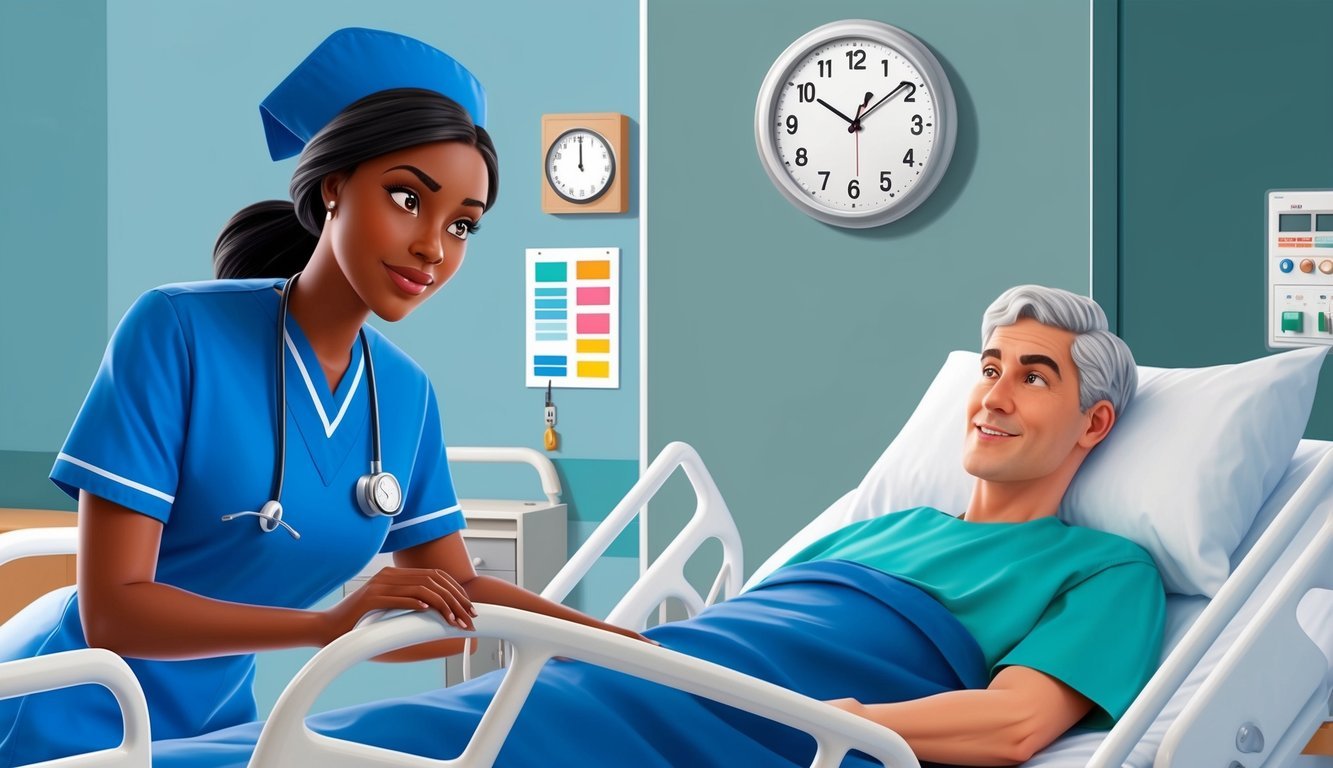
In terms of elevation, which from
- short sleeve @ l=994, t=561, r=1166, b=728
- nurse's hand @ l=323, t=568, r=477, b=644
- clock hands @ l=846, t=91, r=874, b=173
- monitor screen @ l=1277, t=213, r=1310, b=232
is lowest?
short sleeve @ l=994, t=561, r=1166, b=728

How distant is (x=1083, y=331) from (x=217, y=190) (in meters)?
3.16

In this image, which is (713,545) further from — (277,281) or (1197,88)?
(277,281)

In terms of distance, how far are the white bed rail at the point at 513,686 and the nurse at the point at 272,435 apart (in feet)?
0.24

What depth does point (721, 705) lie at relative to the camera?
1.73 m

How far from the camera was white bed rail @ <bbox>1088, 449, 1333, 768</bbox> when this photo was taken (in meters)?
1.59

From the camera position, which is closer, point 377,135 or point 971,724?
point 377,135

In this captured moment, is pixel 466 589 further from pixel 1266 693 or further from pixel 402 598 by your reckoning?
pixel 1266 693

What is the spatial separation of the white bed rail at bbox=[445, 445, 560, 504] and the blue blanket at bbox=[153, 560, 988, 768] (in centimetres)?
182

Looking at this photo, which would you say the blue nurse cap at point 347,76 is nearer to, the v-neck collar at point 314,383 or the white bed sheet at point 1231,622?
the v-neck collar at point 314,383

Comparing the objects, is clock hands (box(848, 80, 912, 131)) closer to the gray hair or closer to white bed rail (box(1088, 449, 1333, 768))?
the gray hair

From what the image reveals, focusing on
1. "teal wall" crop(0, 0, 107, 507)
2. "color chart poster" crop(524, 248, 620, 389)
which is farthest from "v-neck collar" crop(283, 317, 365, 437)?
"teal wall" crop(0, 0, 107, 507)

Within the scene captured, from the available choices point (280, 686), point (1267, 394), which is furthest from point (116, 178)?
point (1267, 394)

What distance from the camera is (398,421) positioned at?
1.70 m

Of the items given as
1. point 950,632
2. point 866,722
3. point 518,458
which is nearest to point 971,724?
point 950,632
